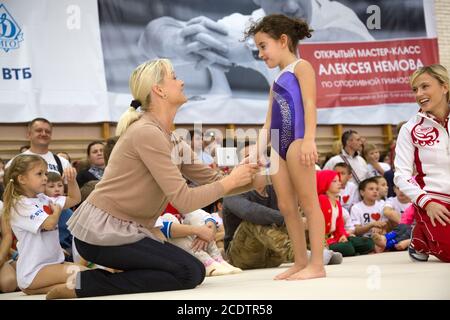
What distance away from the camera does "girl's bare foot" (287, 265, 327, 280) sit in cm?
267

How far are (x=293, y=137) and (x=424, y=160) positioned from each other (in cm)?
89

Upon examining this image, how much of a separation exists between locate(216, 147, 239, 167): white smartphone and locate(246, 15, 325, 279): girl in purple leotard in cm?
137

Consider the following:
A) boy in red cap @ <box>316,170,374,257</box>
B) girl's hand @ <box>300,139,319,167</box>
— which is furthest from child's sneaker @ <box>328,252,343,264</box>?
girl's hand @ <box>300,139,319,167</box>

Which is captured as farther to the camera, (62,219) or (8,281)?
(62,219)

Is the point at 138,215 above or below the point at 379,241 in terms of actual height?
above

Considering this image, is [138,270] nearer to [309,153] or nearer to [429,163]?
[309,153]

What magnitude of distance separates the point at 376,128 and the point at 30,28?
14.9 feet

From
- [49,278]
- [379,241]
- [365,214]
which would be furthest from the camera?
[365,214]

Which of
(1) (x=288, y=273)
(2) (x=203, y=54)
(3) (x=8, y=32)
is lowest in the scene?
(1) (x=288, y=273)

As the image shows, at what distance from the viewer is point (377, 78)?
8422 mm

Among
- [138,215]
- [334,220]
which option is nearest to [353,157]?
[334,220]

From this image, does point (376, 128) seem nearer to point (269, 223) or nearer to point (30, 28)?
point (30, 28)

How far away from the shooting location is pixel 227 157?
4523 mm

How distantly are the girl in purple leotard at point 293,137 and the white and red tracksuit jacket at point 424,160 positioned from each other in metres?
0.75
